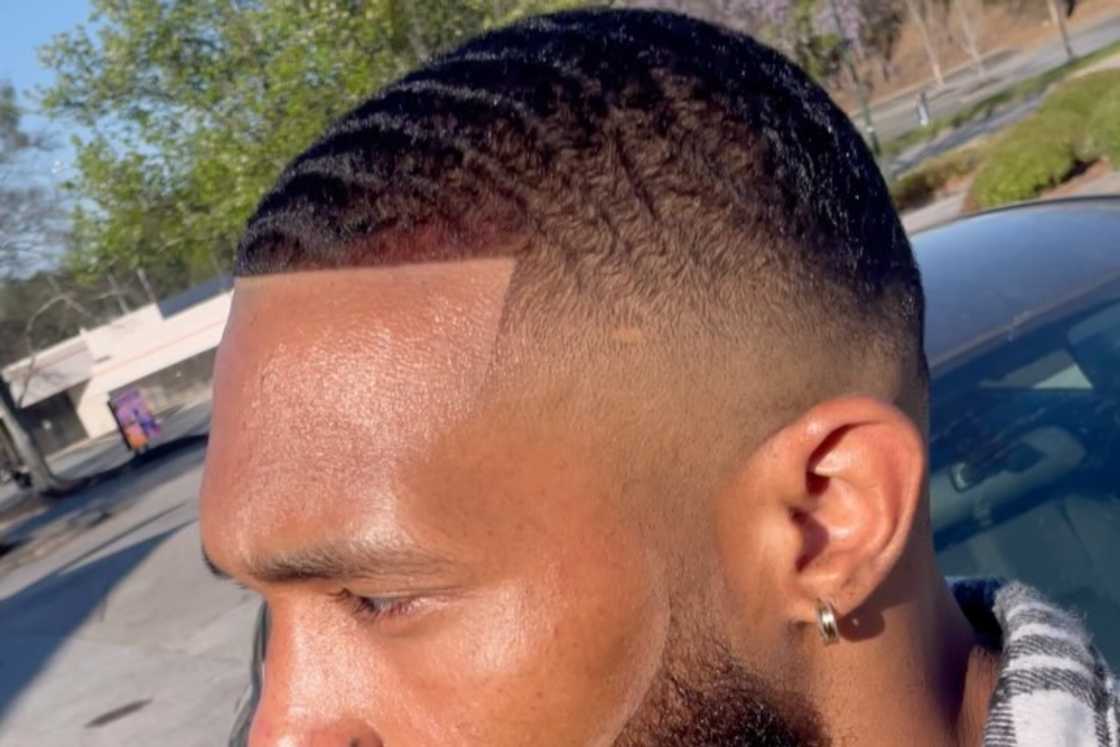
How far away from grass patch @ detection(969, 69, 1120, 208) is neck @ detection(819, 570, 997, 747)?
12160mm

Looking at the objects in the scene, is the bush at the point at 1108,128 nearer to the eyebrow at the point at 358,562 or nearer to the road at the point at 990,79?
the eyebrow at the point at 358,562

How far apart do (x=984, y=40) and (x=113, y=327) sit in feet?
107

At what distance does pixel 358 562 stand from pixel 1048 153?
1372 centimetres

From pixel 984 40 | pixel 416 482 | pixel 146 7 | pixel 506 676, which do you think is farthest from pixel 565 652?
pixel 984 40

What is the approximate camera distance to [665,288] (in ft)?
4.45

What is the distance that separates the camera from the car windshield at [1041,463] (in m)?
2.69

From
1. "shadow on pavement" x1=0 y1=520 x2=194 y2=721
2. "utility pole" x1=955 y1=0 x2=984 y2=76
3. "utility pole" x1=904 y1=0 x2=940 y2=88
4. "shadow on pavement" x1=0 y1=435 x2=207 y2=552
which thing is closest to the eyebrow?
"shadow on pavement" x1=0 y1=520 x2=194 y2=721

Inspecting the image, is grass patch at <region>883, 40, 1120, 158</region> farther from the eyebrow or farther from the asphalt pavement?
the eyebrow

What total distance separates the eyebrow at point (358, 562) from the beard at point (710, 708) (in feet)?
0.81

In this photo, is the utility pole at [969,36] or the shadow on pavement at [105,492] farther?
the utility pole at [969,36]

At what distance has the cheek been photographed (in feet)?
4.25

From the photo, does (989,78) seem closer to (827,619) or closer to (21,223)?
(21,223)

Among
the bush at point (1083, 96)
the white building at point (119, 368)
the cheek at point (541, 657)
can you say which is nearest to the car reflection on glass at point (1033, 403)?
the cheek at point (541, 657)

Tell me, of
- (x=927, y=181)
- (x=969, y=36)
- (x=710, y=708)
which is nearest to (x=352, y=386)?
(x=710, y=708)
